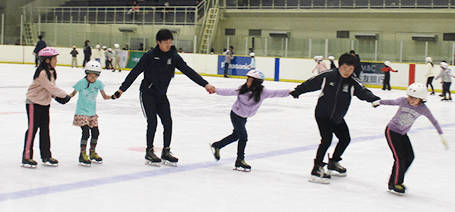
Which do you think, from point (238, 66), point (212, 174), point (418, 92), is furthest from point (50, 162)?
point (238, 66)

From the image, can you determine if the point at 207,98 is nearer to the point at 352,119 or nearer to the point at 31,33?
the point at 352,119

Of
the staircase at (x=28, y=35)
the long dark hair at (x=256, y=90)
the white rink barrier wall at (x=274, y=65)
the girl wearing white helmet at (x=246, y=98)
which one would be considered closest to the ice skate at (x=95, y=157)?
the girl wearing white helmet at (x=246, y=98)

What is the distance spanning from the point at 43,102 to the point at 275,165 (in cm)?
242

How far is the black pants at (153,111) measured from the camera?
573 cm

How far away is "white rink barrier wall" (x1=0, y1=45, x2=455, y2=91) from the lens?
2150cm

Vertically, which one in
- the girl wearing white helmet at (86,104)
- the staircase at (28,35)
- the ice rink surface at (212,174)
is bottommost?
the ice rink surface at (212,174)

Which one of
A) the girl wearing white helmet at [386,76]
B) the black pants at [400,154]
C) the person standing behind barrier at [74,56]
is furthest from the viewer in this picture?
the person standing behind barrier at [74,56]

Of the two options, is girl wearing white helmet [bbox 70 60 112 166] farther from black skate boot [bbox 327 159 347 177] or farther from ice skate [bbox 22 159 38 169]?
black skate boot [bbox 327 159 347 177]

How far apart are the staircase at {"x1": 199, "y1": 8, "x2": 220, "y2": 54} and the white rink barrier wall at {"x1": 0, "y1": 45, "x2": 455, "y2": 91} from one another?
4.02 meters

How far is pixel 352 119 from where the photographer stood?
35.4 feet

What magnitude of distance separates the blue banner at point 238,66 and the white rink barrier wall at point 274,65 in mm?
350

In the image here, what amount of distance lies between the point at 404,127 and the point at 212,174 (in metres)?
1.80

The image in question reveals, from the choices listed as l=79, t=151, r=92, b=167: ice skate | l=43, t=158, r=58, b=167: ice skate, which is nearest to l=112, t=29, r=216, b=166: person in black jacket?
l=79, t=151, r=92, b=167: ice skate

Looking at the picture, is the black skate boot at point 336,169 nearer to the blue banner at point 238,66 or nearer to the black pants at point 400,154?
the black pants at point 400,154
